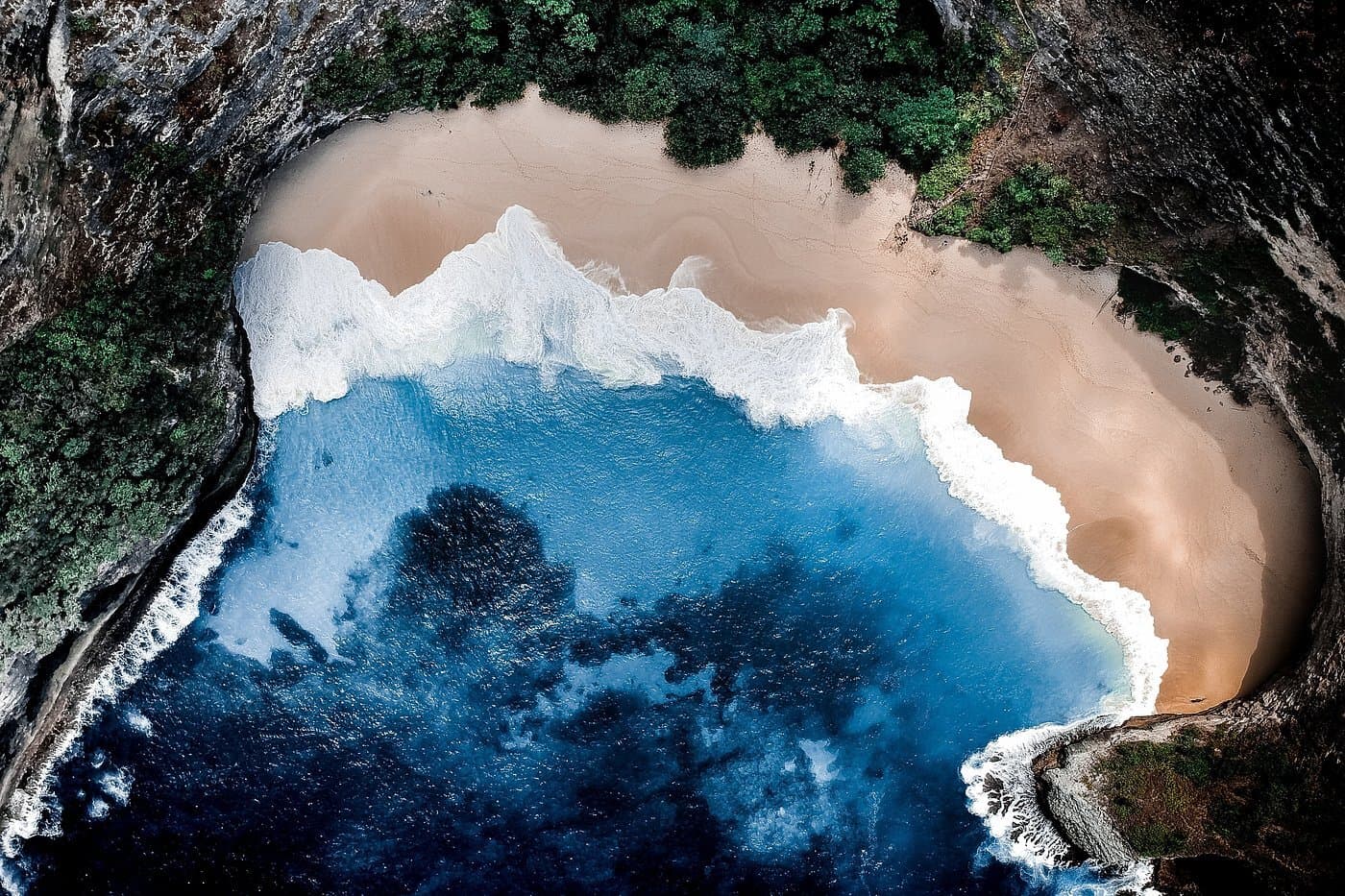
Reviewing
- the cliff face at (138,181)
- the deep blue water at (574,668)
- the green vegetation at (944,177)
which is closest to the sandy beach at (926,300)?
the green vegetation at (944,177)

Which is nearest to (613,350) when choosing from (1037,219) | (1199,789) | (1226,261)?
(1037,219)

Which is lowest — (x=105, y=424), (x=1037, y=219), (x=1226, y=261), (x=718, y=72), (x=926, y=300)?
(x=105, y=424)

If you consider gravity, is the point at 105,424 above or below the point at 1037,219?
below

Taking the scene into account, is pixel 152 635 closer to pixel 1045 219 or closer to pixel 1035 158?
pixel 1045 219

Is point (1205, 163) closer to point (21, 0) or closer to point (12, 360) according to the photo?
point (21, 0)

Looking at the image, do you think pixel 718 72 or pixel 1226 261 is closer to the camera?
pixel 1226 261

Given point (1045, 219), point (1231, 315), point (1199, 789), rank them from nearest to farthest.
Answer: point (1231, 315)
point (1199, 789)
point (1045, 219)

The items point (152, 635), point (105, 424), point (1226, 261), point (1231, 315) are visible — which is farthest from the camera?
point (152, 635)

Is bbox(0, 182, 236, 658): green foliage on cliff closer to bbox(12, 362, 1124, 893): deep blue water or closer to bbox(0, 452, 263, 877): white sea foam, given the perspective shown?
bbox(0, 452, 263, 877): white sea foam
